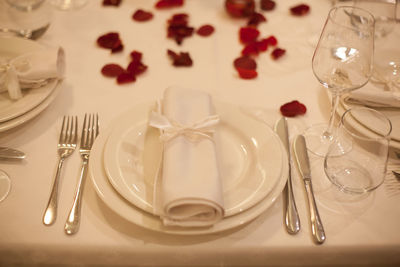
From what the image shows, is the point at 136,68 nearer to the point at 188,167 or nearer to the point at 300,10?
the point at 188,167

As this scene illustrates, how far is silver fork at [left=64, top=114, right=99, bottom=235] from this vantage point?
79 cm

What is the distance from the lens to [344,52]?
94 cm

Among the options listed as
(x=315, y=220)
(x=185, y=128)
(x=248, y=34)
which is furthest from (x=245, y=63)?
(x=315, y=220)

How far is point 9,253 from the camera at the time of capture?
2.54 ft

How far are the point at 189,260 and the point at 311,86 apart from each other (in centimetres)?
70

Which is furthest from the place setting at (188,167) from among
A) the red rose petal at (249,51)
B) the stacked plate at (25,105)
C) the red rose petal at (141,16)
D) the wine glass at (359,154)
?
the red rose petal at (141,16)

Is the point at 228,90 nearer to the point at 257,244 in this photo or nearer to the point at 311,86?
the point at 311,86

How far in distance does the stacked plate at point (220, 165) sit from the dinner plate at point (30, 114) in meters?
0.23

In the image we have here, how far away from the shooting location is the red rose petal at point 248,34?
4.39ft

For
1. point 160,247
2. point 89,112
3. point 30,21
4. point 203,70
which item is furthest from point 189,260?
point 30,21

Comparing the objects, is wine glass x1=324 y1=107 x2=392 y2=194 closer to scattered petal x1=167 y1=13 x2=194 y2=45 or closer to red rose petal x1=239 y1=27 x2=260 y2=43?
red rose petal x1=239 y1=27 x2=260 y2=43

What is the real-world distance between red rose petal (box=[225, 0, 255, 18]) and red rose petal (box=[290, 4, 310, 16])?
0.17 m

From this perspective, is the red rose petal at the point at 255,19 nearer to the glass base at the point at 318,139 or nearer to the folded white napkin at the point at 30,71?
the glass base at the point at 318,139

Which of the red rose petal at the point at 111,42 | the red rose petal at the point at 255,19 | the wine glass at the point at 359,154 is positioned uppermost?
the red rose petal at the point at 255,19
